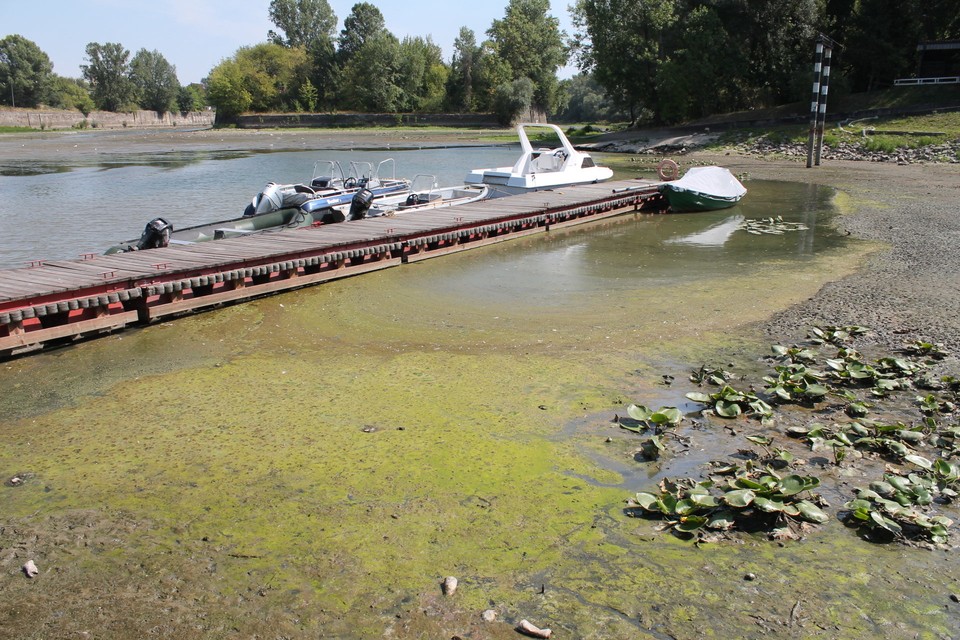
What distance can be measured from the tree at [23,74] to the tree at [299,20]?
37.0 metres

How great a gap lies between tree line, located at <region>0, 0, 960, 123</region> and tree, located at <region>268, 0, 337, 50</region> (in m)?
0.23

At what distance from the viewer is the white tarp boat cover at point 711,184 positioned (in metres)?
22.0

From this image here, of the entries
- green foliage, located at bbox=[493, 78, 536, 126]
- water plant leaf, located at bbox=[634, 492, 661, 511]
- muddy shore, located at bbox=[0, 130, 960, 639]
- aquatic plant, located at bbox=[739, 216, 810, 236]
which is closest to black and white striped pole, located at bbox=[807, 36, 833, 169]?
aquatic plant, located at bbox=[739, 216, 810, 236]

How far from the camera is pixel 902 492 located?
17.0ft

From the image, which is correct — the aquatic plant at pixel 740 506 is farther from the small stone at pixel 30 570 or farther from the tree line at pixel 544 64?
the tree line at pixel 544 64

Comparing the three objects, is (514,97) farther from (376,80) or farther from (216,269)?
(216,269)

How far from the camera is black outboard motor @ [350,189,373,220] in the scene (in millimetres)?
16656

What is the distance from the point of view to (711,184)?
2252cm

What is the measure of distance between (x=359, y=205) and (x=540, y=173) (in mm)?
7552

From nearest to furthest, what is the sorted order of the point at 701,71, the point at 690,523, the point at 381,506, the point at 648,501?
the point at 690,523, the point at 648,501, the point at 381,506, the point at 701,71

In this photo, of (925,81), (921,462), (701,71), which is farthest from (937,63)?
(921,462)

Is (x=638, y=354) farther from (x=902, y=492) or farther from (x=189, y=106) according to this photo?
(x=189, y=106)

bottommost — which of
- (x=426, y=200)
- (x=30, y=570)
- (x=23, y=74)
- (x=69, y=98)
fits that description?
(x=30, y=570)

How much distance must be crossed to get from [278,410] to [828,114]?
46089 mm
